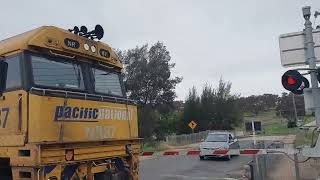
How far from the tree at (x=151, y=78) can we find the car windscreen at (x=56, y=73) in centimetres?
4598

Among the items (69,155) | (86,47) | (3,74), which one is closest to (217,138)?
(86,47)

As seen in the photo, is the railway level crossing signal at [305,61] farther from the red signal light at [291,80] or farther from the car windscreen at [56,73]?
the car windscreen at [56,73]

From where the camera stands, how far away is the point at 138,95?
179 ft

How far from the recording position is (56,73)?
7.93 m

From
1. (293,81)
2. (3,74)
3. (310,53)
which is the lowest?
(293,81)

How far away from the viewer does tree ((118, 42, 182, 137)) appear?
56500 millimetres

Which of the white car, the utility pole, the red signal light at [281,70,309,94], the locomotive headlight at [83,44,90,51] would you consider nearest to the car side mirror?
the locomotive headlight at [83,44,90,51]

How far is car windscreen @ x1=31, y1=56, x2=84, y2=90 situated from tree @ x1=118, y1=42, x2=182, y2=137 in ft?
151

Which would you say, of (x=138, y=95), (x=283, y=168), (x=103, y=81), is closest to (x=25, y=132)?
(x=103, y=81)

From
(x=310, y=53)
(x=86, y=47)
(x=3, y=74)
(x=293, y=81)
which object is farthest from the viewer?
(x=86, y=47)

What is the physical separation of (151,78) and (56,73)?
4999 centimetres

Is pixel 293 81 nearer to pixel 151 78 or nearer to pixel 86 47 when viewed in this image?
pixel 86 47

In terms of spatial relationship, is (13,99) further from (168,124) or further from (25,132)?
(168,124)

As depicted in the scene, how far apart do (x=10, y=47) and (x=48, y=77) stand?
810 mm
